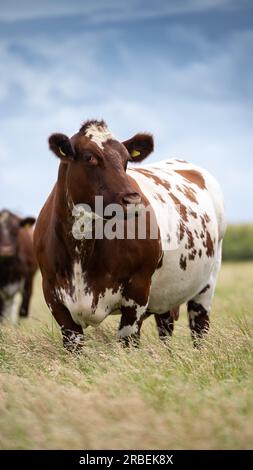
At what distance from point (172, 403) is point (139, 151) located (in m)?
3.25

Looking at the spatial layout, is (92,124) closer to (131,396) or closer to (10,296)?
(131,396)

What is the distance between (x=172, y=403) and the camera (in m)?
4.71

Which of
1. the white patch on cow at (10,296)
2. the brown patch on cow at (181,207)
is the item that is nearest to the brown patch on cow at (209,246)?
the brown patch on cow at (181,207)

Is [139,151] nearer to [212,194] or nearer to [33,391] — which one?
[212,194]

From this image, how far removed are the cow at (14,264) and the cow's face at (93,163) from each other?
9.34m

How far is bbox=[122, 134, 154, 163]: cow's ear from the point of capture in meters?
7.26

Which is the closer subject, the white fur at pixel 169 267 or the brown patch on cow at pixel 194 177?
the white fur at pixel 169 267

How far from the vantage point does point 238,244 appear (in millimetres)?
48188

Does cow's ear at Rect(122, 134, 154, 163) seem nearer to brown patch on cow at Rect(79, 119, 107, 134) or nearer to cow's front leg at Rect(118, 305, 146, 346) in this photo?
brown patch on cow at Rect(79, 119, 107, 134)

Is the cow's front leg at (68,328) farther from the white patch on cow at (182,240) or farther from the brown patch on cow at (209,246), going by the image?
the brown patch on cow at (209,246)

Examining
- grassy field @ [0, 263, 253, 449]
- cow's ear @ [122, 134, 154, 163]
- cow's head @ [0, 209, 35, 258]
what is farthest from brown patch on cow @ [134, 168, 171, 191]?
cow's head @ [0, 209, 35, 258]

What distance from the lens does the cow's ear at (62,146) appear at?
6328 mm
